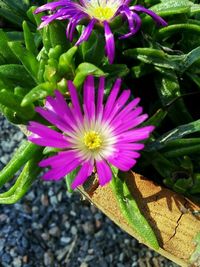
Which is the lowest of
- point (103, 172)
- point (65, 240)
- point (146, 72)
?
point (65, 240)

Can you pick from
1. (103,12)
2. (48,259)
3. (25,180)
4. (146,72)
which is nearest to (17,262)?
(48,259)

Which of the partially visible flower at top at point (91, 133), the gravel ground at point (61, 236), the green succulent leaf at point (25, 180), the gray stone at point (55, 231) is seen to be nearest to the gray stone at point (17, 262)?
the gravel ground at point (61, 236)

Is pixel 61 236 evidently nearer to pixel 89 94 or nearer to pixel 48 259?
pixel 48 259

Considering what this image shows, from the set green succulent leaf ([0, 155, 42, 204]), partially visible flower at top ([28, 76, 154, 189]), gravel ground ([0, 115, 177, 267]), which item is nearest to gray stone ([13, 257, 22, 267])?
gravel ground ([0, 115, 177, 267])

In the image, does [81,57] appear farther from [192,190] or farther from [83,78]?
[192,190]

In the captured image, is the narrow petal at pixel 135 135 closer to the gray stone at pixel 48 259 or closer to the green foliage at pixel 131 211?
the green foliage at pixel 131 211

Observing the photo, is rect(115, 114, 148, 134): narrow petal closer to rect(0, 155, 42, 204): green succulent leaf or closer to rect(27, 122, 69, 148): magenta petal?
rect(27, 122, 69, 148): magenta petal
